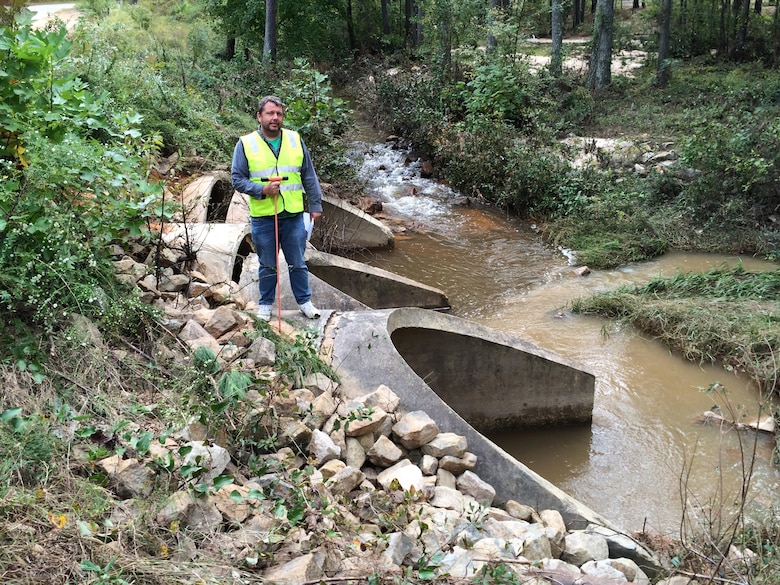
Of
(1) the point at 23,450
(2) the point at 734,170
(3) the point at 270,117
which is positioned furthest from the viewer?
(2) the point at 734,170

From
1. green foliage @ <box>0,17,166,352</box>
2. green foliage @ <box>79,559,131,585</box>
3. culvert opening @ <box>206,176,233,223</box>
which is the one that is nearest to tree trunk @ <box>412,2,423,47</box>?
culvert opening @ <box>206,176,233,223</box>

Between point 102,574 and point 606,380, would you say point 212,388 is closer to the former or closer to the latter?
point 102,574

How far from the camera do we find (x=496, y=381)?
637cm

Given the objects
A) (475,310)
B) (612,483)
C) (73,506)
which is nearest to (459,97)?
(475,310)

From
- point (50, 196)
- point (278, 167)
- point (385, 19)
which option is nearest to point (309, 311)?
point (278, 167)

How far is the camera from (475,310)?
9.29 m

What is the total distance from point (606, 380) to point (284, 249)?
4.02 m

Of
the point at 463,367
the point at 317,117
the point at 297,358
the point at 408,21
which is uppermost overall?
the point at 408,21

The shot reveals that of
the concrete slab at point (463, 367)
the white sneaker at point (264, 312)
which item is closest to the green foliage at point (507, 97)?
the concrete slab at point (463, 367)

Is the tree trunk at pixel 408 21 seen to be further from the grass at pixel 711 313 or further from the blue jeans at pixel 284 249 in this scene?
the blue jeans at pixel 284 249

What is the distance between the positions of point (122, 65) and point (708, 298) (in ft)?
Result: 31.9

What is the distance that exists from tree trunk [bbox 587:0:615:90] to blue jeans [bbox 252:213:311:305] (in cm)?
1436

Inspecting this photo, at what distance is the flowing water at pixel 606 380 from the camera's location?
570 centimetres

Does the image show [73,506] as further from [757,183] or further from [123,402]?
[757,183]
